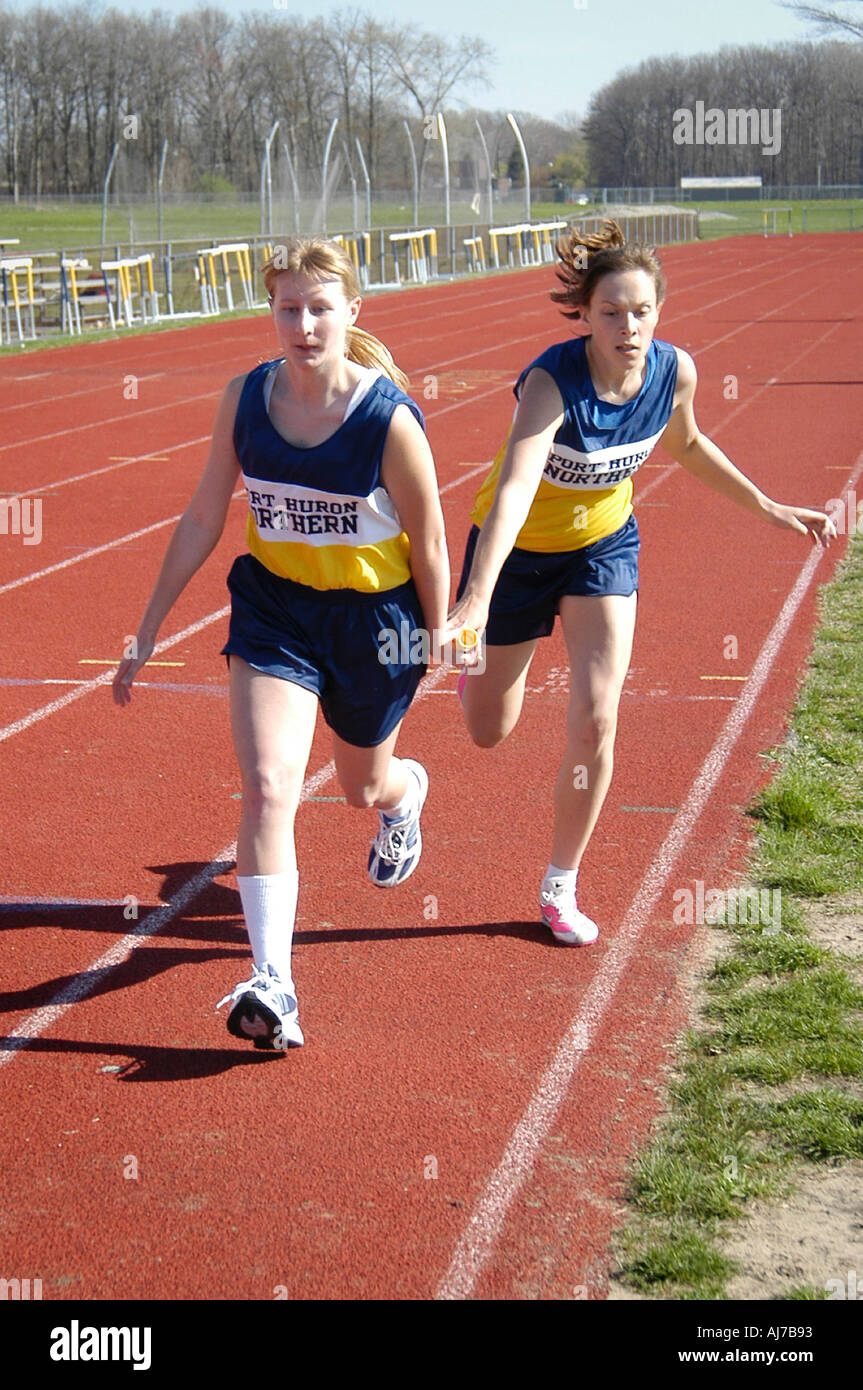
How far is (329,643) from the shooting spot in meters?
3.58

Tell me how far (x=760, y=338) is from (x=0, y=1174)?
2178cm

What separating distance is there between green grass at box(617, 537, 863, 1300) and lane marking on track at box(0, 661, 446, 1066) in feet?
5.30

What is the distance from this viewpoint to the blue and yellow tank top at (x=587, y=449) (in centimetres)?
386

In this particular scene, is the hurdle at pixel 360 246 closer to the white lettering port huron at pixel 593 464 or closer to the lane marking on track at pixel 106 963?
the lane marking on track at pixel 106 963

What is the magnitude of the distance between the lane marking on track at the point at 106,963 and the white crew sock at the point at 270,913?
28.3 inches

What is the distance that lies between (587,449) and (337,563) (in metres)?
0.82

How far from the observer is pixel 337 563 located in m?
3.54

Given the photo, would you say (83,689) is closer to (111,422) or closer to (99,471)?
(99,471)

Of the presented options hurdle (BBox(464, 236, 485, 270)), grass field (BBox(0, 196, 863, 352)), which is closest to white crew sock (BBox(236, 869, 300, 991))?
grass field (BBox(0, 196, 863, 352))

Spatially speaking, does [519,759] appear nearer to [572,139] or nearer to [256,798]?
[256,798]

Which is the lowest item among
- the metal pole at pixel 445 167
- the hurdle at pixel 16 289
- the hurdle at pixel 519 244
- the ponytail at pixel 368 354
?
the ponytail at pixel 368 354

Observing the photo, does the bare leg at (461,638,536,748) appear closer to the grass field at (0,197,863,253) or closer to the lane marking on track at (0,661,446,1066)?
the lane marking on track at (0,661,446,1066)

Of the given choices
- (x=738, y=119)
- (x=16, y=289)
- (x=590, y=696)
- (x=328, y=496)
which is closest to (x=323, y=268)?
(x=328, y=496)
